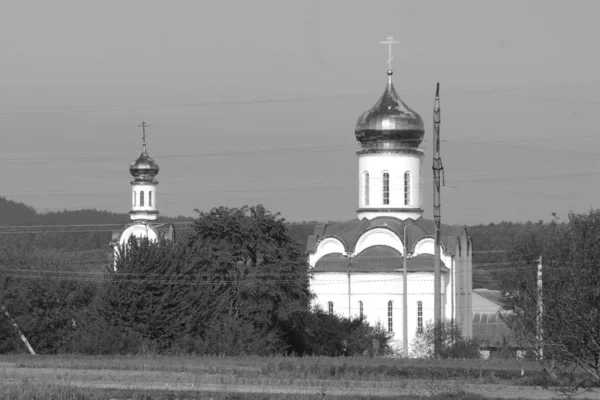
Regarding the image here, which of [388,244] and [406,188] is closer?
[388,244]

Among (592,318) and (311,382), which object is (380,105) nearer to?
(311,382)

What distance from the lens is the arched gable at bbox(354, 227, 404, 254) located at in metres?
55.6

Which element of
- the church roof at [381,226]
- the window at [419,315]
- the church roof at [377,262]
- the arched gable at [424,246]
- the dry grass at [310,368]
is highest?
the church roof at [381,226]

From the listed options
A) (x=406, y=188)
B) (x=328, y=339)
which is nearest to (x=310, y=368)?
(x=328, y=339)

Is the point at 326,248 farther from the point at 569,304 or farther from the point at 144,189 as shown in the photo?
the point at 569,304

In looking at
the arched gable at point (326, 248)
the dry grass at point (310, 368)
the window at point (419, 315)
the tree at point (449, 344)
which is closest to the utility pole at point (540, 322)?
the dry grass at point (310, 368)

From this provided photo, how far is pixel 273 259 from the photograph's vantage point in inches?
1884

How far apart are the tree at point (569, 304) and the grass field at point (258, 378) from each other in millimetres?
1524

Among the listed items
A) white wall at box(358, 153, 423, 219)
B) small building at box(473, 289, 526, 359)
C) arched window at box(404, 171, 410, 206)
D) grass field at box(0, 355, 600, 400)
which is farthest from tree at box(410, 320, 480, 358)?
small building at box(473, 289, 526, 359)

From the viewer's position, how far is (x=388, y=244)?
5584 cm

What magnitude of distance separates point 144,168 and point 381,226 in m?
25.3

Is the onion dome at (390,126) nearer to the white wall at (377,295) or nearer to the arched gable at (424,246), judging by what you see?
the arched gable at (424,246)

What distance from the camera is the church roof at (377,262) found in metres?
54.3

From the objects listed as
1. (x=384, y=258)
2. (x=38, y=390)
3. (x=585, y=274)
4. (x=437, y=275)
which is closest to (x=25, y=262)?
(x=384, y=258)
